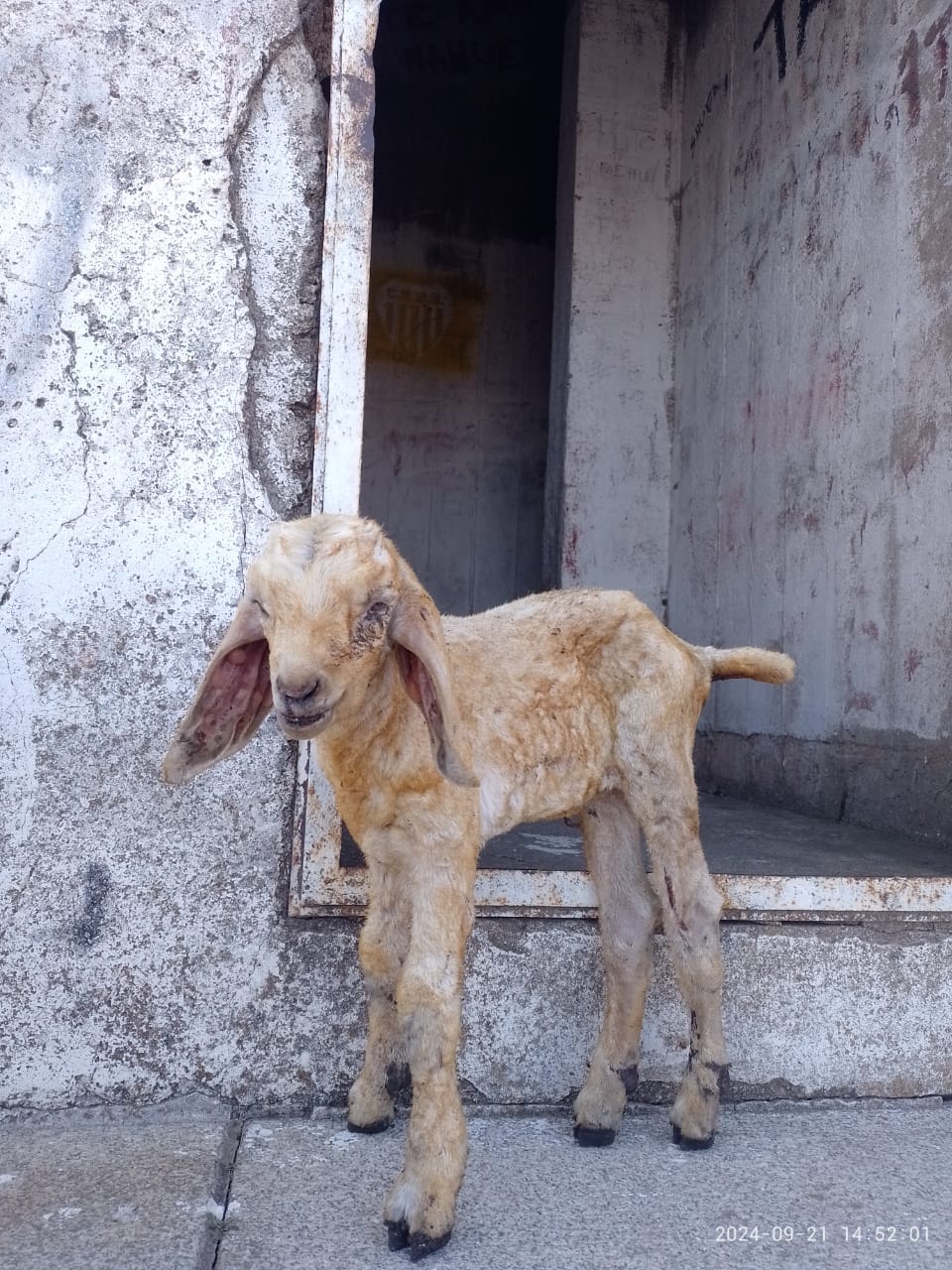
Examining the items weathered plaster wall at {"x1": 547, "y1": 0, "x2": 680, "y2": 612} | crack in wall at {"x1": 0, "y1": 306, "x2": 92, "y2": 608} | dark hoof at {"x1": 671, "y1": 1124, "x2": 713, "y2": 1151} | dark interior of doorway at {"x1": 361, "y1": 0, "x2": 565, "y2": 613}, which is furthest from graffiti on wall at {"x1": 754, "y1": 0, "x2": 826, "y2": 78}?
dark hoof at {"x1": 671, "y1": 1124, "x2": 713, "y2": 1151}

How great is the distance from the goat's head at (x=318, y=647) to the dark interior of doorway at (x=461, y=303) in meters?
6.24

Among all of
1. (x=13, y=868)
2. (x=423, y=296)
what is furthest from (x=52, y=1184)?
(x=423, y=296)

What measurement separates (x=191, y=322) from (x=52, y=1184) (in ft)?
6.25

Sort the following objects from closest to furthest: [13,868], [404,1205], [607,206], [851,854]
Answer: [404,1205]
[13,868]
[851,854]
[607,206]

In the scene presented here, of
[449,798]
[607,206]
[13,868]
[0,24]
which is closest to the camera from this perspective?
[449,798]

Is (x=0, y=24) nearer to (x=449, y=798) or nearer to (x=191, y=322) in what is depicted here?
(x=191, y=322)

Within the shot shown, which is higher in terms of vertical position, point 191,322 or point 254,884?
point 191,322

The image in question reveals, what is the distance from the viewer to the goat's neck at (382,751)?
2.13 m

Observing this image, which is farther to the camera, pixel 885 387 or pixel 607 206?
pixel 607 206

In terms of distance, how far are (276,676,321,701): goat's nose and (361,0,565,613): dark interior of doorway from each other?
658 cm

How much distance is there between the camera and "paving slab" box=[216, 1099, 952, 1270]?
199 centimetres

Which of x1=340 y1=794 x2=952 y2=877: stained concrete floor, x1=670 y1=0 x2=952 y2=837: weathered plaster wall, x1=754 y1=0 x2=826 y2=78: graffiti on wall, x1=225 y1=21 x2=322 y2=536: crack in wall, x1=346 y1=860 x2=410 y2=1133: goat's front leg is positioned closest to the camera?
x1=346 y1=860 x2=410 y2=1133: goat's front leg

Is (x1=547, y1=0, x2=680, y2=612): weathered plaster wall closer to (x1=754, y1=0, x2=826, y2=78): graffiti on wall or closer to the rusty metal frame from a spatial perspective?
(x1=754, y1=0, x2=826, y2=78): graffiti on wall

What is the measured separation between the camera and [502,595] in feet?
27.9
